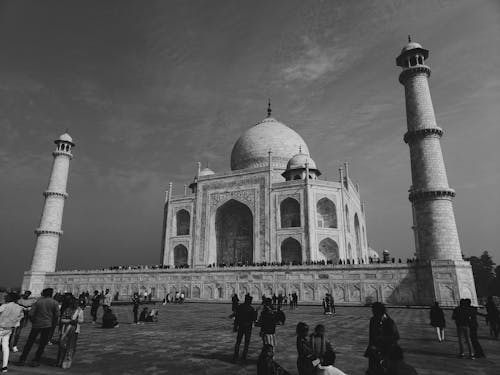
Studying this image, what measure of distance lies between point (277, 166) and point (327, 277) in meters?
16.1

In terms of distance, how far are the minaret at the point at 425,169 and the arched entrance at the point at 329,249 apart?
7.43m

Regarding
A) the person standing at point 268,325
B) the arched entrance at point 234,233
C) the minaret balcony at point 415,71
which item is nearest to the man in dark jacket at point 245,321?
the person standing at point 268,325

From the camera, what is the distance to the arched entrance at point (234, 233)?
3083cm

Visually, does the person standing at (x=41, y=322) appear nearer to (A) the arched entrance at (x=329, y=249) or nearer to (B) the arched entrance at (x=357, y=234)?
(A) the arched entrance at (x=329, y=249)

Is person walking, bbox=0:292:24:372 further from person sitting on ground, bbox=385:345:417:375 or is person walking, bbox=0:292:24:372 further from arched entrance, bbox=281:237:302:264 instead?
arched entrance, bbox=281:237:302:264

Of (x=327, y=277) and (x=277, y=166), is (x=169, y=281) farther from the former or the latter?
(x=277, y=166)

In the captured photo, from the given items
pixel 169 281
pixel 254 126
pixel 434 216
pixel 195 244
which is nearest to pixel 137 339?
pixel 434 216

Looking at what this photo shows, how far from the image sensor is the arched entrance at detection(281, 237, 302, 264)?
27766 mm

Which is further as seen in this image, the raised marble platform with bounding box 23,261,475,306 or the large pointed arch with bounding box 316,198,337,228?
the large pointed arch with bounding box 316,198,337,228

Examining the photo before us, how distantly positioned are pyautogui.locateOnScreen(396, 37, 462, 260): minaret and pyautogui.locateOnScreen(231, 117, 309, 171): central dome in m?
14.5

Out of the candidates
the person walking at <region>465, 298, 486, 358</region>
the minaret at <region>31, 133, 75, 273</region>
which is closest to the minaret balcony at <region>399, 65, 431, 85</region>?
the person walking at <region>465, 298, 486, 358</region>

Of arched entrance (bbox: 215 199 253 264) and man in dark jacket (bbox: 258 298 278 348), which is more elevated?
arched entrance (bbox: 215 199 253 264)

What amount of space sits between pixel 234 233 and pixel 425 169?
17.2 m

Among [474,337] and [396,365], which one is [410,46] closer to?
[474,337]
